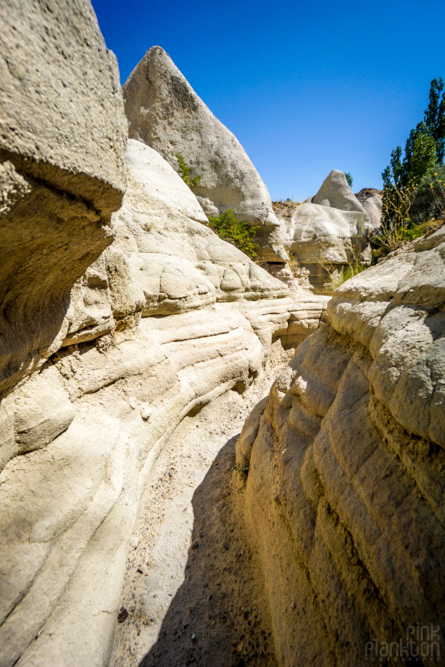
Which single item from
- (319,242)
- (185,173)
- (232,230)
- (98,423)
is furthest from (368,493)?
(319,242)

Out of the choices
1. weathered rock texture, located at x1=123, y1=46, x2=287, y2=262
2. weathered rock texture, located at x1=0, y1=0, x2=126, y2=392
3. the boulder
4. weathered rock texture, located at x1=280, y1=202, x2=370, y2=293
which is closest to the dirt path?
weathered rock texture, located at x1=0, y1=0, x2=126, y2=392

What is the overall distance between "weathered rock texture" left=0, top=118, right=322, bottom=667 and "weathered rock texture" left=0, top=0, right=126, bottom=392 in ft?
1.23

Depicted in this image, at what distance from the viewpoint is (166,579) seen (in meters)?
1.86

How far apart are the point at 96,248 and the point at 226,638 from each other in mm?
2413

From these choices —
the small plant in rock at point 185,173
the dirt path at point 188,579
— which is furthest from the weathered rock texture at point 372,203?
the dirt path at point 188,579

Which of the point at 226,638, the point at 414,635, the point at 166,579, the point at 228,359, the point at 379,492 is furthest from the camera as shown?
the point at 228,359

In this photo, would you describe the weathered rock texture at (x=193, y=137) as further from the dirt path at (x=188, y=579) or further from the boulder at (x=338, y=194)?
the boulder at (x=338, y=194)

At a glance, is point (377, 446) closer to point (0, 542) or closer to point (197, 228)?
point (0, 542)

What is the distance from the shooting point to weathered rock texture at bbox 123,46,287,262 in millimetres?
7570

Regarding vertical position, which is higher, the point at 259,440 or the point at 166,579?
the point at 259,440

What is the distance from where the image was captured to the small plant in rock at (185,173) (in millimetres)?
7625

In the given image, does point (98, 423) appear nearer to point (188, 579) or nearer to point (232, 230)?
point (188, 579)

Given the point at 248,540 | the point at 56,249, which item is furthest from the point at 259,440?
the point at 56,249

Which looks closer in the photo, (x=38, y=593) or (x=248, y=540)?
(x=38, y=593)
